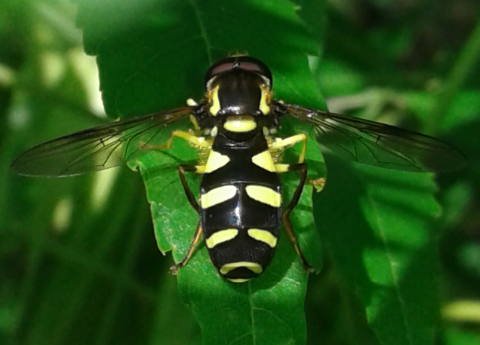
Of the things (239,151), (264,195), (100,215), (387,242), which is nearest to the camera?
(264,195)

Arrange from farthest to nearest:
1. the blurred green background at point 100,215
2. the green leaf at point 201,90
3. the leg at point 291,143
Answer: the blurred green background at point 100,215
the leg at point 291,143
the green leaf at point 201,90

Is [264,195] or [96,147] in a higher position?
[96,147]

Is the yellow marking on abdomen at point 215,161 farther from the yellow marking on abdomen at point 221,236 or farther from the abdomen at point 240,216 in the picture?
the yellow marking on abdomen at point 221,236

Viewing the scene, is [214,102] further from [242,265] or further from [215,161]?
[242,265]

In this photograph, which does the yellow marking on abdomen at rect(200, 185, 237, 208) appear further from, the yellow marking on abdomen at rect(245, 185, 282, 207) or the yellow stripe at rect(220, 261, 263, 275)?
the yellow stripe at rect(220, 261, 263, 275)

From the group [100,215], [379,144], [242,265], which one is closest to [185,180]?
[242,265]

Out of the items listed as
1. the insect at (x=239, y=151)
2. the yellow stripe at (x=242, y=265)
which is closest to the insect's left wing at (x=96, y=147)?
the insect at (x=239, y=151)

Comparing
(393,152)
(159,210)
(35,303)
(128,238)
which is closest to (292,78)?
(393,152)
